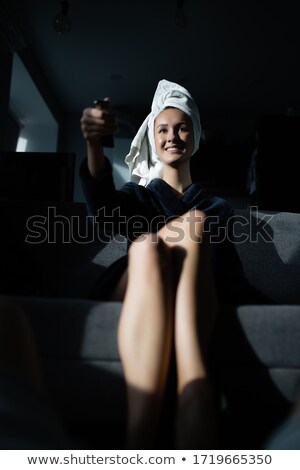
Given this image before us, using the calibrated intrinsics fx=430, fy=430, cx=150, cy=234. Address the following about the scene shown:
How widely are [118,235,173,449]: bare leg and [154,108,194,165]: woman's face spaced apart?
0.48 m

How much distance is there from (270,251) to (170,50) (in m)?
2.47

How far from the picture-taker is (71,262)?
1.30 m

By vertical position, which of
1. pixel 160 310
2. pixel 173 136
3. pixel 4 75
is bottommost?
pixel 160 310

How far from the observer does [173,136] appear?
1.14m

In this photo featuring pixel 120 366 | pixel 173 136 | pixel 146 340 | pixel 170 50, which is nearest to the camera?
pixel 146 340

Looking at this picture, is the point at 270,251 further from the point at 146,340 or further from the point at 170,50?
the point at 170,50

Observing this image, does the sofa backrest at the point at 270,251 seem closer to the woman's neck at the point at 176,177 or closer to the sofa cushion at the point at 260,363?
the woman's neck at the point at 176,177

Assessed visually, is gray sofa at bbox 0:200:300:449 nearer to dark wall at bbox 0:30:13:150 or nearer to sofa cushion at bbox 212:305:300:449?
sofa cushion at bbox 212:305:300:449

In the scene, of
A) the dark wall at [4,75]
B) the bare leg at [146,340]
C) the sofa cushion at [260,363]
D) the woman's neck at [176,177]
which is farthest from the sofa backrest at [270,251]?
the dark wall at [4,75]

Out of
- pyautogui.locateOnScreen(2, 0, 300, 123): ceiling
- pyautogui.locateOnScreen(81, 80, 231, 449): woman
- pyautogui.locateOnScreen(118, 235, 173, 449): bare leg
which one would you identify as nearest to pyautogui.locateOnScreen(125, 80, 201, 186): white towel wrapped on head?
pyautogui.locateOnScreen(81, 80, 231, 449): woman

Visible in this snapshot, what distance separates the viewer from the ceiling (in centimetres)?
288

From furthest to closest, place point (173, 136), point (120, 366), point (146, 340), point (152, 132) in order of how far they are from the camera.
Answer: point (152, 132) → point (173, 136) → point (120, 366) → point (146, 340)

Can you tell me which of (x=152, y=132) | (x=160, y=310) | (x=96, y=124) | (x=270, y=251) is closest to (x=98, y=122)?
(x=96, y=124)
